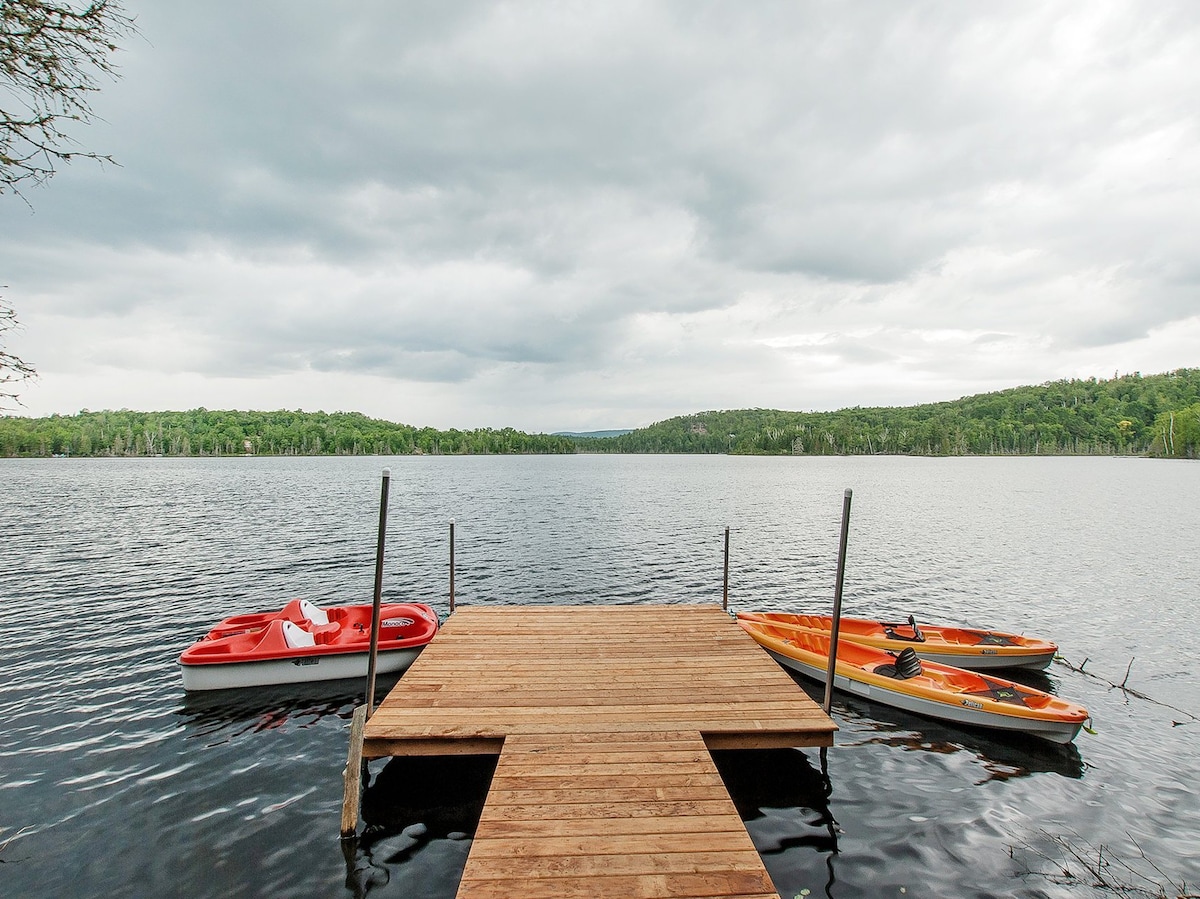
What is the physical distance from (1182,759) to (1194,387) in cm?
21914

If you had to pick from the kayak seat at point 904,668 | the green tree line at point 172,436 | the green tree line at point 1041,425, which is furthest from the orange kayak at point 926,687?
the green tree line at point 1041,425

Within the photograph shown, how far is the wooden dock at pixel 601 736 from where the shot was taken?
449 cm

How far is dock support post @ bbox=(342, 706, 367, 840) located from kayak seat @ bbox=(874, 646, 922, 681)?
9.04 metres

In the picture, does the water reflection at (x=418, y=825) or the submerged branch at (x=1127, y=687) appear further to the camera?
the submerged branch at (x=1127, y=687)

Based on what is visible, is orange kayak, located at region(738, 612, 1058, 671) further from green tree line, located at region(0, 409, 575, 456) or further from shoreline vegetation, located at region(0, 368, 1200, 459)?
green tree line, located at region(0, 409, 575, 456)

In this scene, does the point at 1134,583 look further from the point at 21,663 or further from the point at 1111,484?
the point at 1111,484

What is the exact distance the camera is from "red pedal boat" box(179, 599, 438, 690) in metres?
10.6

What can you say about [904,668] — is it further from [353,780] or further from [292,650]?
[292,650]

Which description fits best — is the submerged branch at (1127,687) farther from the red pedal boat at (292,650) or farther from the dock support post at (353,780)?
the red pedal boat at (292,650)

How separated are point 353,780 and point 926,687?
9.21 metres

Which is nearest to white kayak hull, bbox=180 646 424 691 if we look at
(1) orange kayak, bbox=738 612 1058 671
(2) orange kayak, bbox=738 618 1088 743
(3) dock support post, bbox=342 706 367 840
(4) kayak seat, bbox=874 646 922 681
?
(3) dock support post, bbox=342 706 367 840

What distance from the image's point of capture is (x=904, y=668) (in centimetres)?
1048

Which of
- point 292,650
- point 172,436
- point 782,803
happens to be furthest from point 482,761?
point 172,436

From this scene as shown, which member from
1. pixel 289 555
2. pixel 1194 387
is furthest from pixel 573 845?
pixel 1194 387
